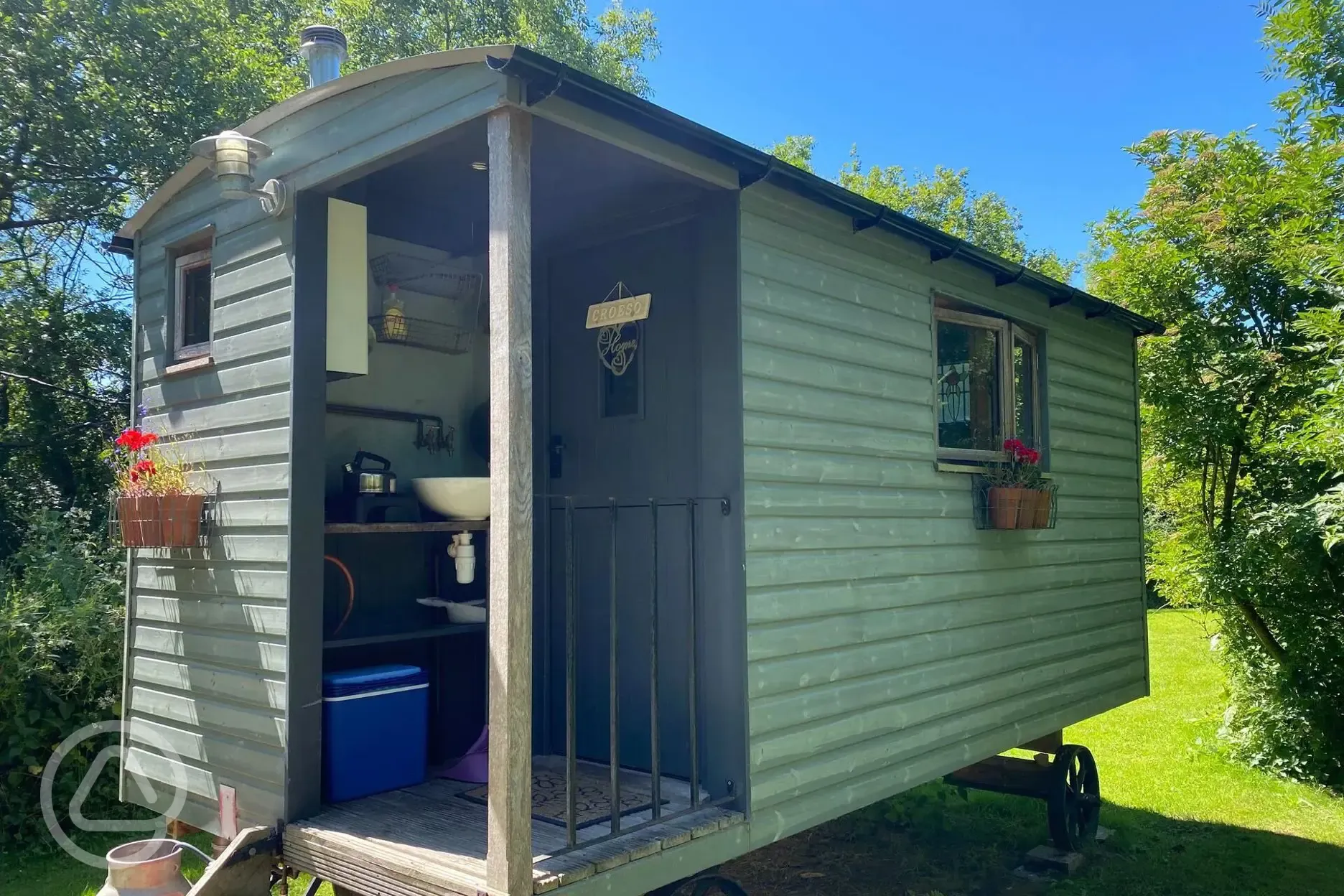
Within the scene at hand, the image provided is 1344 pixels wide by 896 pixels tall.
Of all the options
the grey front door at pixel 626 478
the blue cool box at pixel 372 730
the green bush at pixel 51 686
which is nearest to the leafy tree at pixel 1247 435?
the grey front door at pixel 626 478

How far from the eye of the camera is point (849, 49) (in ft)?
75.7

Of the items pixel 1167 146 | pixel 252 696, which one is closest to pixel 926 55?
pixel 1167 146

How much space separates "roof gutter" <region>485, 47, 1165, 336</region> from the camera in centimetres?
254

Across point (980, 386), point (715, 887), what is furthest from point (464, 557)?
point (980, 386)

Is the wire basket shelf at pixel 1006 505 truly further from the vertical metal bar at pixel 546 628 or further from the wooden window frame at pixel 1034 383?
the vertical metal bar at pixel 546 628

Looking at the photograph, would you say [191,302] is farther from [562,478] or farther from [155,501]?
[562,478]

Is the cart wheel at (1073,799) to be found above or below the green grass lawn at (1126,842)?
Result: above

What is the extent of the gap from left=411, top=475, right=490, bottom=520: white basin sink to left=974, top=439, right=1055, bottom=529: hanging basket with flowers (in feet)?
7.98

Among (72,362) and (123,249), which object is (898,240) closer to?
(123,249)

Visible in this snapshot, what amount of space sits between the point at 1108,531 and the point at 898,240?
2.86 meters

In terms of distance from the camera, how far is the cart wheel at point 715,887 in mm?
3311

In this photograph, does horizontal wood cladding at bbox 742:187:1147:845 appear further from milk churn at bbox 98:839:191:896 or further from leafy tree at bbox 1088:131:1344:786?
leafy tree at bbox 1088:131:1344:786

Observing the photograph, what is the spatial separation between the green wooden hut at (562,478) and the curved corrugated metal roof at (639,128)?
15 mm

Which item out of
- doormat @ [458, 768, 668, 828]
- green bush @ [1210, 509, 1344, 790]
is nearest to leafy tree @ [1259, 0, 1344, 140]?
green bush @ [1210, 509, 1344, 790]
